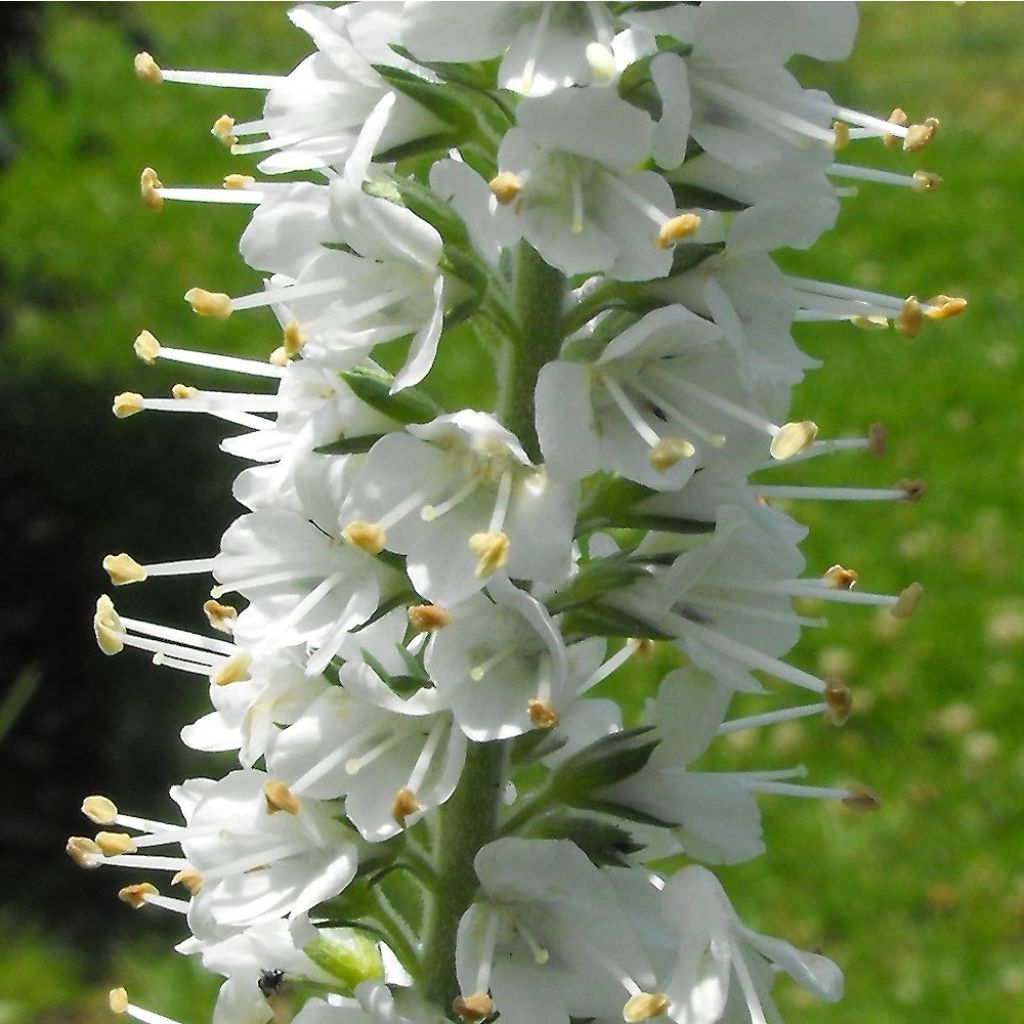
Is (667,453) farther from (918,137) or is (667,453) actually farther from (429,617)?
(918,137)

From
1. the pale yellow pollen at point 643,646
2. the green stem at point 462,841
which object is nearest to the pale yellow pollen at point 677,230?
the pale yellow pollen at point 643,646

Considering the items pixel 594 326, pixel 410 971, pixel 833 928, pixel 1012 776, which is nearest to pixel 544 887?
pixel 410 971

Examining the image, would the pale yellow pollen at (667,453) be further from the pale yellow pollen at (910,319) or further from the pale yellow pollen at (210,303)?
the pale yellow pollen at (210,303)

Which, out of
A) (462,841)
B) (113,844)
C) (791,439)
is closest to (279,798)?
(462,841)

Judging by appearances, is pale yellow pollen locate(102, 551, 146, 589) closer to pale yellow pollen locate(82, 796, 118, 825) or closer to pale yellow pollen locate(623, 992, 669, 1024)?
pale yellow pollen locate(82, 796, 118, 825)

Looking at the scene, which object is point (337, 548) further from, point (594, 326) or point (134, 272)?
point (134, 272)
